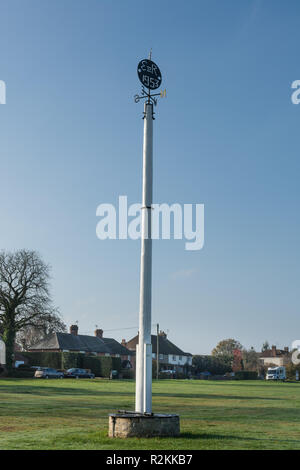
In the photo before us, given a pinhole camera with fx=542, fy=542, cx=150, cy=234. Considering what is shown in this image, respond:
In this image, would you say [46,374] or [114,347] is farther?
[114,347]

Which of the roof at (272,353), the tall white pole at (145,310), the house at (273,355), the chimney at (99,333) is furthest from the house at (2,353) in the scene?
the roof at (272,353)

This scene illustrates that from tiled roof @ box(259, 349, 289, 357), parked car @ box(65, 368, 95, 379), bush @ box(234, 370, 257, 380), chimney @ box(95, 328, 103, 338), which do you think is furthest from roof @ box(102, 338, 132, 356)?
tiled roof @ box(259, 349, 289, 357)

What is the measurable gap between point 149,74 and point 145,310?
22.0 ft

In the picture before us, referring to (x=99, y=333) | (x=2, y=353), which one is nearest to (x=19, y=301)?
(x=2, y=353)

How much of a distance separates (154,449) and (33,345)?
85103mm

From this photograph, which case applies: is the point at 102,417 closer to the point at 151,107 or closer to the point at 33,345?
the point at 151,107

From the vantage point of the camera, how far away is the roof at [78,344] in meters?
88.5

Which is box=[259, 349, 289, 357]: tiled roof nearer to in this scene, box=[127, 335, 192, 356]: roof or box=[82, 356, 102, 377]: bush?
box=[127, 335, 192, 356]: roof

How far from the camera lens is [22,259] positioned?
216ft

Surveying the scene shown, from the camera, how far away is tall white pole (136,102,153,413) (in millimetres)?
13094

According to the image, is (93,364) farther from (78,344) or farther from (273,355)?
(273,355)

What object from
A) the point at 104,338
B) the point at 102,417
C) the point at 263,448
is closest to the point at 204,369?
the point at 104,338

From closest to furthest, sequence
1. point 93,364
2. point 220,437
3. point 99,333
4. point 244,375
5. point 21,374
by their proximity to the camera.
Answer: point 220,437, point 21,374, point 93,364, point 244,375, point 99,333

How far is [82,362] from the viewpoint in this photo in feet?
241
